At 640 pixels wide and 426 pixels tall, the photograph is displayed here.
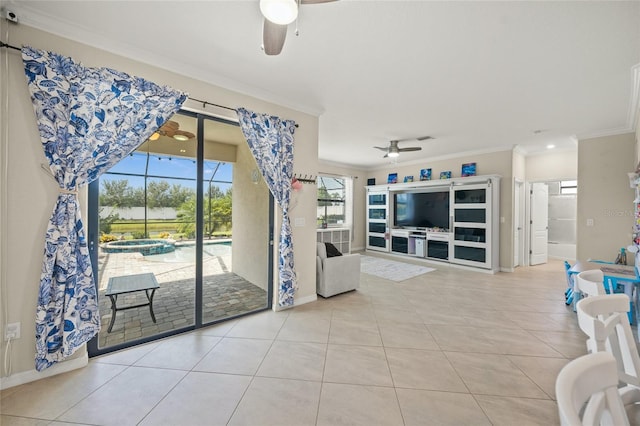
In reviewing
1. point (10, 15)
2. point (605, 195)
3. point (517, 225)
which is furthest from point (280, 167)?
point (517, 225)

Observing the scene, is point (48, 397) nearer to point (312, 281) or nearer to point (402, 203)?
point (312, 281)

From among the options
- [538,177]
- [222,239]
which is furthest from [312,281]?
[538,177]

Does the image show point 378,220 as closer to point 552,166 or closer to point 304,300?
point 552,166

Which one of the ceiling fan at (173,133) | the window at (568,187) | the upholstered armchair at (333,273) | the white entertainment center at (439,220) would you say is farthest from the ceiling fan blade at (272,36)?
the window at (568,187)

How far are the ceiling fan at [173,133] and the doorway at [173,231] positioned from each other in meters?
0.01

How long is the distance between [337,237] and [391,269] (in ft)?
5.67

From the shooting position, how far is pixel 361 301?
362 centimetres

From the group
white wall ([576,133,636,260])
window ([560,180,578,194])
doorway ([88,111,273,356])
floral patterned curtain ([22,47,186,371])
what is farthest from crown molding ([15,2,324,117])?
window ([560,180,578,194])

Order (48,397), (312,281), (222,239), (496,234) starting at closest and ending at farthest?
(48,397) → (222,239) → (312,281) → (496,234)

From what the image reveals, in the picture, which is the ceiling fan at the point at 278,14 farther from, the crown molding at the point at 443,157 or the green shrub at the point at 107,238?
the crown molding at the point at 443,157

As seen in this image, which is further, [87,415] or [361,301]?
[361,301]

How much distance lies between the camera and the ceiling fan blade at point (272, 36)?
64.5 inches

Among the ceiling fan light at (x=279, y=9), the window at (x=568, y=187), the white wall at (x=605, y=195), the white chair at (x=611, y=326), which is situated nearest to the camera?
the white chair at (x=611, y=326)

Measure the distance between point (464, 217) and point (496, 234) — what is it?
2.33ft
